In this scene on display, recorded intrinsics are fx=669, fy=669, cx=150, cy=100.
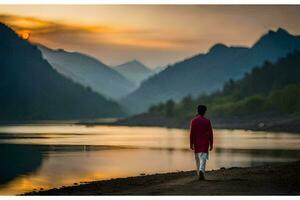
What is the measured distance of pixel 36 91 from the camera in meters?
51.5

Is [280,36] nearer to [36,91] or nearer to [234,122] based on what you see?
[36,91]

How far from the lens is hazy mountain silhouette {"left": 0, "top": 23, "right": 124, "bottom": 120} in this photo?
3603cm

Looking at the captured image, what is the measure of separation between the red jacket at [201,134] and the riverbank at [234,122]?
45716 millimetres

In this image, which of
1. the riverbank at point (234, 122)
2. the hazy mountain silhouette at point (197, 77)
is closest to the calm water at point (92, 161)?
the hazy mountain silhouette at point (197, 77)

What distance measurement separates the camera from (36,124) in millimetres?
68188

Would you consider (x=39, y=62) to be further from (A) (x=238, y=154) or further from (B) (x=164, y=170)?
(B) (x=164, y=170)

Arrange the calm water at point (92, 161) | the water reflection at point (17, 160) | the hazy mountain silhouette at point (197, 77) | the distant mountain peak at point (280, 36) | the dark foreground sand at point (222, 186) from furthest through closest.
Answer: the hazy mountain silhouette at point (197, 77), the distant mountain peak at point (280, 36), the water reflection at point (17, 160), the calm water at point (92, 161), the dark foreground sand at point (222, 186)

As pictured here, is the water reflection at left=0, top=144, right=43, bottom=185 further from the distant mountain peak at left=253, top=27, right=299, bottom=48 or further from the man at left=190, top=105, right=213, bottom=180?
the distant mountain peak at left=253, top=27, right=299, bottom=48

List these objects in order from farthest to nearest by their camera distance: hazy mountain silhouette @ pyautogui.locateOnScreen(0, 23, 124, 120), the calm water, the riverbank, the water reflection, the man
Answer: the riverbank → hazy mountain silhouette @ pyautogui.locateOnScreen(0, 23, 124, 120) → the water reflection → the calm water → the man

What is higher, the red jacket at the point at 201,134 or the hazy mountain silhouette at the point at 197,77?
the hazy mountain silhouette at the point at 197,77

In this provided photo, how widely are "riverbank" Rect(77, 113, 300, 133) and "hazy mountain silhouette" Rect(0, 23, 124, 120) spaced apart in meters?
2.25

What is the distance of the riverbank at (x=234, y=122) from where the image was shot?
60562mm

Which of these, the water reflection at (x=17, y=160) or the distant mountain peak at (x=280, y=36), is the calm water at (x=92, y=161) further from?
the distant mountain peak at (x=280, y=36)

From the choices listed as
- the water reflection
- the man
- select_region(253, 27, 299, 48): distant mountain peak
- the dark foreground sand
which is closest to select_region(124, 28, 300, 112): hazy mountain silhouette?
select_region(253, 27, 299, 48): distant mountain peak
